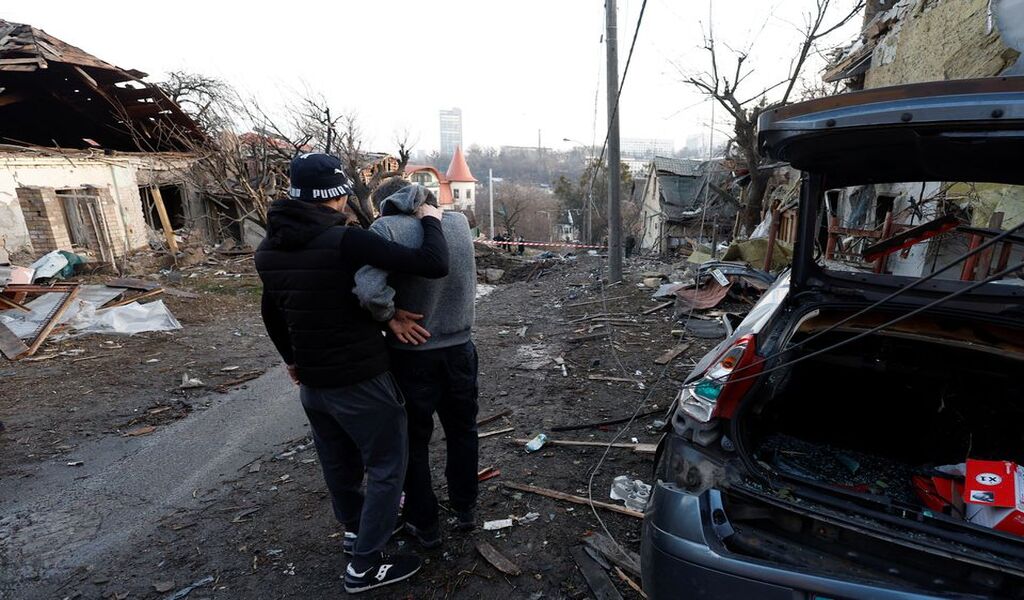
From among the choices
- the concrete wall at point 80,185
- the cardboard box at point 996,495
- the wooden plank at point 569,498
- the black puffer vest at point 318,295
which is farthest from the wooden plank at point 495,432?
the concrete wall at point 80,185

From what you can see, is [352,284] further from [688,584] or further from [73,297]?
[73,297]

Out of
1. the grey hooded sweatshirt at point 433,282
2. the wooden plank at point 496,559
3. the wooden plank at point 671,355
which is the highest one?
the grey hooded sweatshirt at point 433,282

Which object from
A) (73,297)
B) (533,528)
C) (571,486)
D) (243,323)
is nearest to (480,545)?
(533,528)

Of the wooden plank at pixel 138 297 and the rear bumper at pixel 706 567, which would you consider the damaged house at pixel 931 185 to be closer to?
the rear bumper at pixel 706 567

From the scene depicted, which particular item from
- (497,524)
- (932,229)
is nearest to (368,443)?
(497,524)

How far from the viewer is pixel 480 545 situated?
267cm

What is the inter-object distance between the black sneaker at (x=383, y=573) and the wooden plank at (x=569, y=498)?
90cm

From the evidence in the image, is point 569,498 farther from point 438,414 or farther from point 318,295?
point 318,295

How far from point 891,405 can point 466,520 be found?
8.61 ft

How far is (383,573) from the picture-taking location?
2.39 meters

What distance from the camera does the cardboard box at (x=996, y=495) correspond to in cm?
161

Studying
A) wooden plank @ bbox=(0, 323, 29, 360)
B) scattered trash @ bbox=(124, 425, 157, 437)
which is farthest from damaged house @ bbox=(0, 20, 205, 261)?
scattered trash @ bbox=(124, 425, 157, 437)

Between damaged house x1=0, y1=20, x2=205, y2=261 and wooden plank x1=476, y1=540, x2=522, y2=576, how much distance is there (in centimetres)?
1360

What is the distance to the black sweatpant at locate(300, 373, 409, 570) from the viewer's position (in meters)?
2.18
